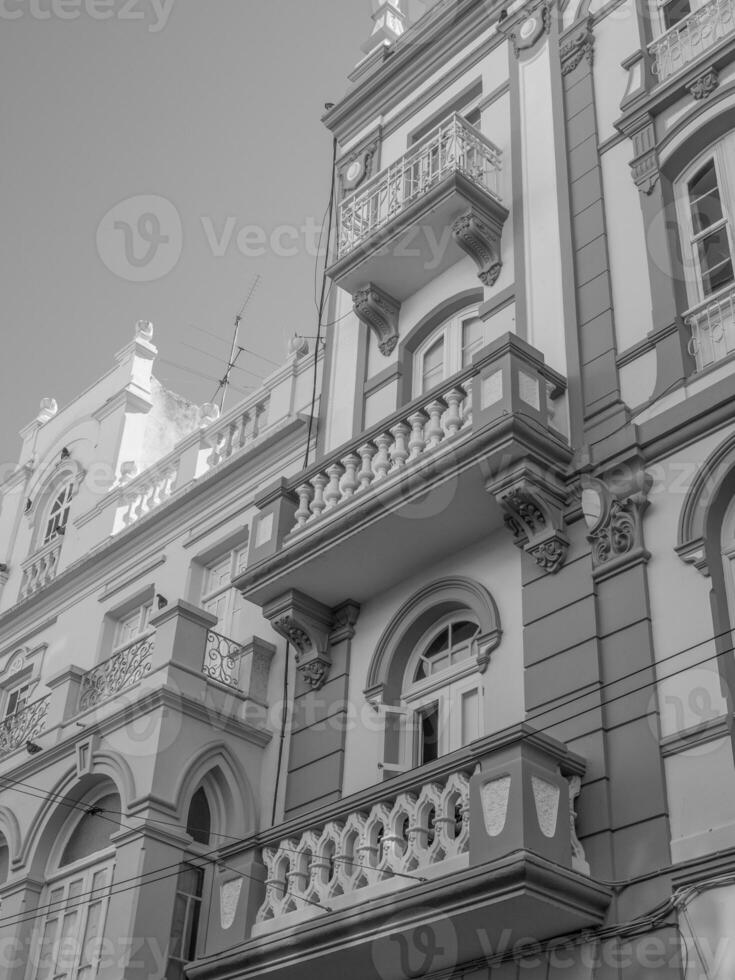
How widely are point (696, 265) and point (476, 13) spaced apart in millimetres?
6576

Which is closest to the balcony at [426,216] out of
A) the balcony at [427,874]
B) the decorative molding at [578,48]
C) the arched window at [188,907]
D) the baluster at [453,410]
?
the decorative molding at [578,48]

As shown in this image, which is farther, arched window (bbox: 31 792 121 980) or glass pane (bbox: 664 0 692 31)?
glass pane (bbox: 664 0 692 31)

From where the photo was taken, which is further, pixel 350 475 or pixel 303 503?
pixel 303 503

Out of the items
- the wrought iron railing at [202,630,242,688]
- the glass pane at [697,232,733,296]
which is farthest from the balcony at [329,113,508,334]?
the wrought iron railing at [202,630,242,688]

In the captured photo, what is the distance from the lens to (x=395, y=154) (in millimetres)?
18125

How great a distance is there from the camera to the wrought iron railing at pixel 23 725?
16056mm

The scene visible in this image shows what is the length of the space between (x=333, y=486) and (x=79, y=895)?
5072mm

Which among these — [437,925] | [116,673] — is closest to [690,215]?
[437,925]

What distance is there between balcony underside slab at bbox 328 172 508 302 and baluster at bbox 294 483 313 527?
322 cm

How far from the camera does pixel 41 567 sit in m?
21.3

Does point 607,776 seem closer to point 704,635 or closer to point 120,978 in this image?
point 704,635

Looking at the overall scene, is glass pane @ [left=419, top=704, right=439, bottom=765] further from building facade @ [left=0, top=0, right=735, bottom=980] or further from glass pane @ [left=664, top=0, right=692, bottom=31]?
glass pane @ [left=664, top=0, right=692, bottom=31]

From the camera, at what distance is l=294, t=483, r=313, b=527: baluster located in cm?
1426

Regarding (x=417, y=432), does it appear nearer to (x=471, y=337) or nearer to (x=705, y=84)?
(x=471, y=337)
